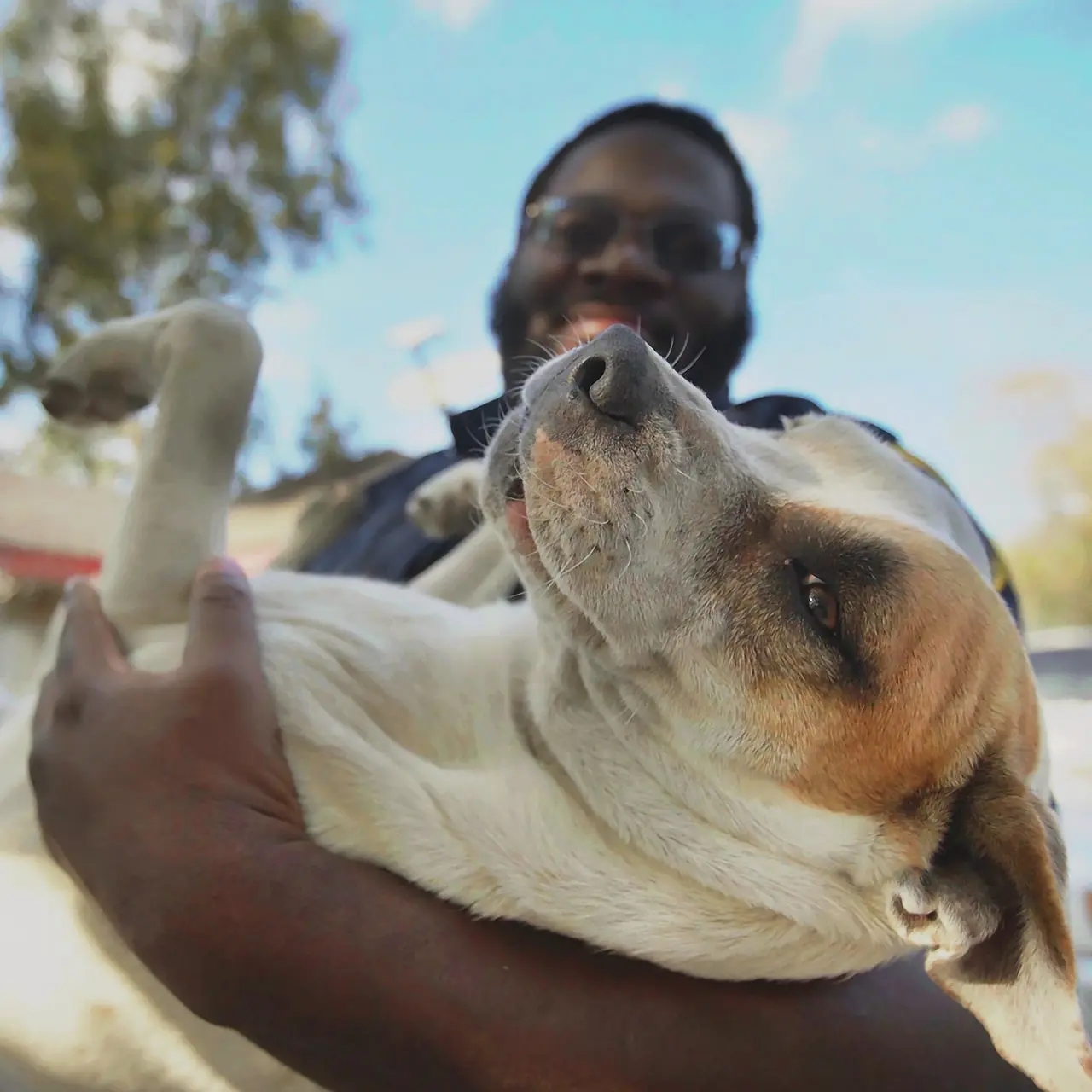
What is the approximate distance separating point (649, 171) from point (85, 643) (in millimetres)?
2258

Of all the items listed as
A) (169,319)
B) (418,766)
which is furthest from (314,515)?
(418,766)

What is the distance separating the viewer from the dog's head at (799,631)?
134 cm

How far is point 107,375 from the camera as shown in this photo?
6.74 feet

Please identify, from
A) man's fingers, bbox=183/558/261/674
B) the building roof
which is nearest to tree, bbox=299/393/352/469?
the building roof

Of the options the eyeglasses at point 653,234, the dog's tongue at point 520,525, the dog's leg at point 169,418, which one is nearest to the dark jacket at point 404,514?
the dog's tongue at point 520,525

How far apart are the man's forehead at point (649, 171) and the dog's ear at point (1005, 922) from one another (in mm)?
2092

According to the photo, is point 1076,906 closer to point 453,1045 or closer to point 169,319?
point 453,1045

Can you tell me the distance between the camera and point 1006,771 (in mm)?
1402

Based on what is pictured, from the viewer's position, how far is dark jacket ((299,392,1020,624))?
197 cm

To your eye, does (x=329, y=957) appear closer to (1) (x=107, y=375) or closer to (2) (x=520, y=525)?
(2) (x=520, y=525)

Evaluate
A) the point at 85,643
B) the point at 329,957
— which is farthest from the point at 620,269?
the point at 329,957

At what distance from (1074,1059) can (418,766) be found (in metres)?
1.02

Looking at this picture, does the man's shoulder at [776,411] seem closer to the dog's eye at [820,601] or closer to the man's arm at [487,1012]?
the dog's eye at [820,601]

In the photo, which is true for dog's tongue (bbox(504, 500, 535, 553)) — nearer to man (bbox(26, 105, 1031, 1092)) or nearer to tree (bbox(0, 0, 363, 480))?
man (bbox(26, 105, 1031, 1092))
